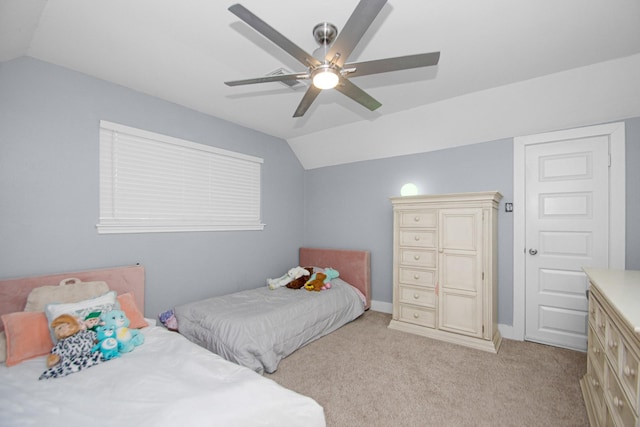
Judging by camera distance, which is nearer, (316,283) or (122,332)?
(122,332)

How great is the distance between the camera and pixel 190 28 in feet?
6.30

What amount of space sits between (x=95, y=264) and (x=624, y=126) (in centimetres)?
502

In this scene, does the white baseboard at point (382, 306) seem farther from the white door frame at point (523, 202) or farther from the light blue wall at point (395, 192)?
the white door frame at point (523, 202)

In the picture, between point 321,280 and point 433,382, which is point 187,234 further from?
point 433,382

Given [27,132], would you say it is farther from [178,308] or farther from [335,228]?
[335,228]

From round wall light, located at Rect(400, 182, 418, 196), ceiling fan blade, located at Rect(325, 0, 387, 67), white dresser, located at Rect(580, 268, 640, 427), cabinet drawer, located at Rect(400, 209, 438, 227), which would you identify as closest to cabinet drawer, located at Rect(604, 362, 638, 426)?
white dresser, located at Rect(580, 268, 640, 427)

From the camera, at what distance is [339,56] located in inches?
62.6

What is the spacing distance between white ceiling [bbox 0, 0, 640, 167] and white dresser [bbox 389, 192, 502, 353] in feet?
3.97

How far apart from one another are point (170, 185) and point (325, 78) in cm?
224

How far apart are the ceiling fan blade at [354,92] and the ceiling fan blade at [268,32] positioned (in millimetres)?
271

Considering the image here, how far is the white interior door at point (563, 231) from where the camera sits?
271cm

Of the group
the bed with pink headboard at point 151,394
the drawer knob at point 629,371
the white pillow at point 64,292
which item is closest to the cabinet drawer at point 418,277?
the drawer knob at point 629,371

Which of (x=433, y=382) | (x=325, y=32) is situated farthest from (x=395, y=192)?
(x=325, y=32)

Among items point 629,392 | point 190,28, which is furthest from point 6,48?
point 629,392
